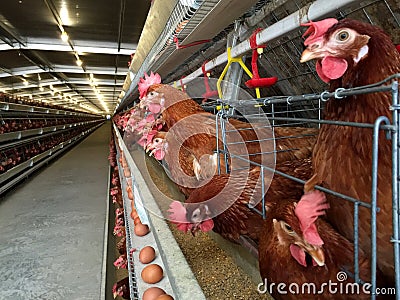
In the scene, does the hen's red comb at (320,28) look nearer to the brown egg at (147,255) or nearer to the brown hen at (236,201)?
the brown hen at (236,201)

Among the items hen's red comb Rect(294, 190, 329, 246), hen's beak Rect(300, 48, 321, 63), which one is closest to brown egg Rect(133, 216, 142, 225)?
hen's red comb Rect(294, 190, 329, 246)

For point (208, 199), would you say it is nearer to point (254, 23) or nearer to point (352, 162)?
point (352, 162)

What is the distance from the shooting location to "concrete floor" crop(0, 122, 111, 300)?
4.76 feet

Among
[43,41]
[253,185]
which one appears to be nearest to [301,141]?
[253,185]

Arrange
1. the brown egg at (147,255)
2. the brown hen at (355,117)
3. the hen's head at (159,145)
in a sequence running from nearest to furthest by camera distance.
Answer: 1. the brown hen at (355,117)
2. the brown egg at (147,255)
3. the hen's head at (159,145)

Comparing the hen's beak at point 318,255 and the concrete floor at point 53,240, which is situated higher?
the hen's beak at point 318,255

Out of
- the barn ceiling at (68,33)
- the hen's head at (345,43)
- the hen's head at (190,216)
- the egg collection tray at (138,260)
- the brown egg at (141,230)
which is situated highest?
the barn ceiling at (68,33)

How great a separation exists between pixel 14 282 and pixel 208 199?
4.01 ft

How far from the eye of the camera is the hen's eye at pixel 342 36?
594mm

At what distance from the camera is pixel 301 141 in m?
1.45

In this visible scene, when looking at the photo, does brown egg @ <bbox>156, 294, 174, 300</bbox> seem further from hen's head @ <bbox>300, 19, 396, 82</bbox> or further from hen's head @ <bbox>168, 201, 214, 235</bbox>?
hen's head @ <bbox>300, 19, 396, 82</bbox>

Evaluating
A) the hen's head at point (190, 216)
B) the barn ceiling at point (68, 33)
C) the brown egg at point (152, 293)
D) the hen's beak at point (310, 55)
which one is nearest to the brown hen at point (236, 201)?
the hen's head at point (190, 216)

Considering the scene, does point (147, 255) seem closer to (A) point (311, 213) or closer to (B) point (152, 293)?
(B) point (152, 293)

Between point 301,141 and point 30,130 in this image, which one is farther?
point 30,130
